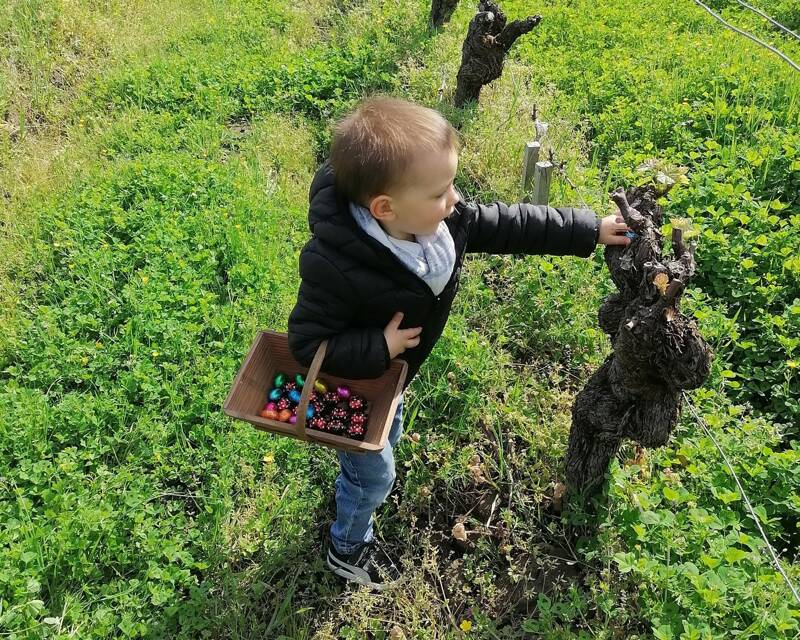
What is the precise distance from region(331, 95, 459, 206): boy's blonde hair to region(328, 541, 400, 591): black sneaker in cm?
174

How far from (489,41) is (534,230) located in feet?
11.4

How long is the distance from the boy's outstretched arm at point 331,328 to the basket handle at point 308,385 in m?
0.05

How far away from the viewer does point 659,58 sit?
19.7 ft

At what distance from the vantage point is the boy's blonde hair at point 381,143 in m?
1.95

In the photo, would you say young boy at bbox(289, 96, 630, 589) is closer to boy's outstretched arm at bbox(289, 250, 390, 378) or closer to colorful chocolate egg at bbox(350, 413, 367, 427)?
boy's outstretched arm at bbox(289, 250, 390, 378)

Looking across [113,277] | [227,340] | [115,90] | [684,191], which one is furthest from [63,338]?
[684,191]

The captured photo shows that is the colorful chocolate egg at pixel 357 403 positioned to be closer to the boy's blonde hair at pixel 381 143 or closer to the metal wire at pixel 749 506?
the boy's blonde hair at pixel 381 143

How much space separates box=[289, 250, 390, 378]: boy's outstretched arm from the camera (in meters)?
2.18

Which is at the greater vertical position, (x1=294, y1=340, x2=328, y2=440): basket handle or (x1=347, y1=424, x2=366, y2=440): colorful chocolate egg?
(x1=294, y1=340, x2=328, y2=440): basket handle

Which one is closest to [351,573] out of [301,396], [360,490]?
Answer: [360,490]

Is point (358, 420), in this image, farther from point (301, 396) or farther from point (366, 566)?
point (366, 566)

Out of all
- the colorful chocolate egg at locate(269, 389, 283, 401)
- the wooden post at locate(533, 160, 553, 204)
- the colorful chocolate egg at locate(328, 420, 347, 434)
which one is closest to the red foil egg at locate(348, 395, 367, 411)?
the colorful chocolate egg at locate(328, 420, 347, 434)

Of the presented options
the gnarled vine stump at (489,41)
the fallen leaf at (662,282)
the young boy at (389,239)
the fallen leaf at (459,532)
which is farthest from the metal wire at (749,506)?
the gnarled vine stump at (489,41)

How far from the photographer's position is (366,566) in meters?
3.03
